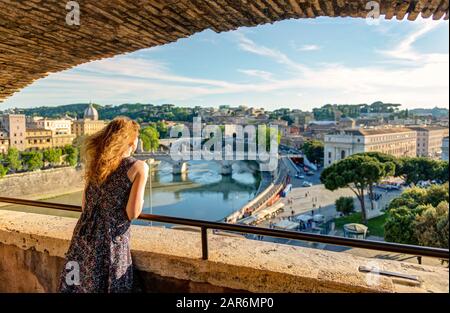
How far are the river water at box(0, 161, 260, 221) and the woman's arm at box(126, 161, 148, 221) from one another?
16.7 m

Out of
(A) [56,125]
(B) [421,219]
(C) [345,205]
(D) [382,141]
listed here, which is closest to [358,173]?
(C) [345,205]

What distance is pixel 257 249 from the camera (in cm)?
175

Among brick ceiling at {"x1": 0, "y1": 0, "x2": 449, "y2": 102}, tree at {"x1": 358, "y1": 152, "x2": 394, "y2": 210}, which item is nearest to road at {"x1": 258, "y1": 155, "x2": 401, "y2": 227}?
tree at {"x1": 358, "y1": 152, "x2": 394, "y2": 210}

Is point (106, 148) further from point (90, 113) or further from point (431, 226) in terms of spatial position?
point (90, 113)

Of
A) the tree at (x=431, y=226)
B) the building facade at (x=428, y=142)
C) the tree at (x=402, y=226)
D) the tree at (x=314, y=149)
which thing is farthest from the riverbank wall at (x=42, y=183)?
the building facade at (x=428, y=142)

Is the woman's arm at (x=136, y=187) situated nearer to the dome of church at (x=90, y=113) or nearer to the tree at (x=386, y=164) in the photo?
the dome of church at (x=90, y=113)

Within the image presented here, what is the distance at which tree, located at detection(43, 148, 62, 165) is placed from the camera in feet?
75.0

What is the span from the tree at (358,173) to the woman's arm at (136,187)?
21.3 metres

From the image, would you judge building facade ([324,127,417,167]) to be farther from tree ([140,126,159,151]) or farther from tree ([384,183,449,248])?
tree ([140,126,159,151])

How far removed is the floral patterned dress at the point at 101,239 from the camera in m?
1.38

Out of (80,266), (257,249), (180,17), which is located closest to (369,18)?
(180,17)

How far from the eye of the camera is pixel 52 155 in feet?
76.4

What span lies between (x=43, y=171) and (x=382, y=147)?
23.5 meters

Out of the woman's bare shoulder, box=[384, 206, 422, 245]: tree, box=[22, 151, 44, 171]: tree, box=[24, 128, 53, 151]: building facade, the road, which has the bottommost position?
the road
